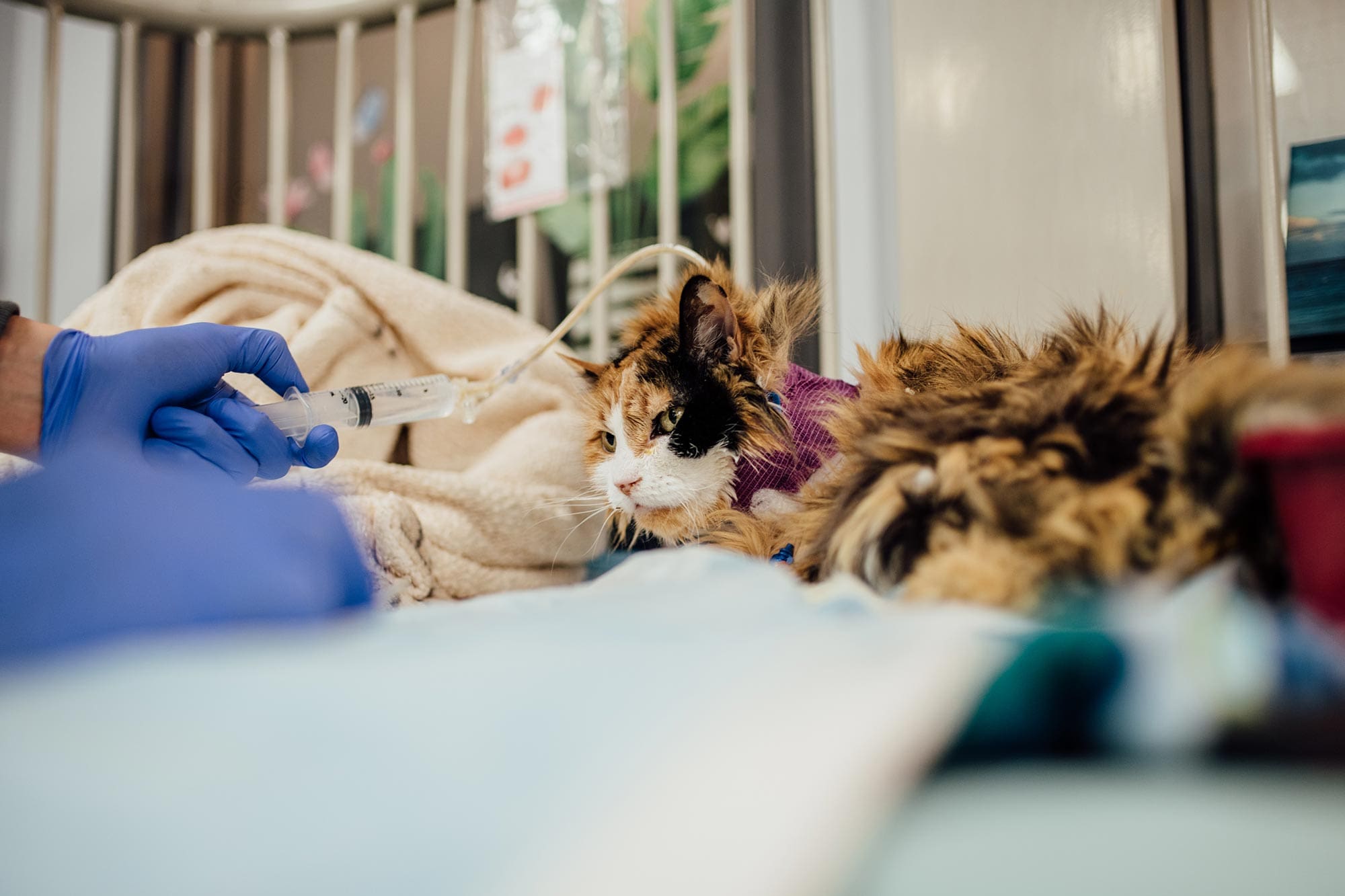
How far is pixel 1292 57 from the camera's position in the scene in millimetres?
985

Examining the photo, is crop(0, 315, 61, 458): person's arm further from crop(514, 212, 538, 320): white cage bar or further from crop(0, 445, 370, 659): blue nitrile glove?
crop(514, 212, 538, 320): white cage bar

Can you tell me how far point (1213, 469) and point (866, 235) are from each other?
1051 millimetres

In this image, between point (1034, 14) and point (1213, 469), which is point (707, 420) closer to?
point (1213, 469)

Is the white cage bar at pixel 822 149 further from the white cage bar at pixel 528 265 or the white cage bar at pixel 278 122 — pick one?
the white cage bar at pixel 278 122

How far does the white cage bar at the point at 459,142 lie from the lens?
156 centimetres

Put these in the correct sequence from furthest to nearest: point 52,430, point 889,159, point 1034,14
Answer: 1. point 889,159
2. point 1034,14
3. point 52,430

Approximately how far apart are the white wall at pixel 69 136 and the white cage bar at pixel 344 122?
1.73 ft

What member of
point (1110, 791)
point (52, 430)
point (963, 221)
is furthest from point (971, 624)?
point (963, 221)

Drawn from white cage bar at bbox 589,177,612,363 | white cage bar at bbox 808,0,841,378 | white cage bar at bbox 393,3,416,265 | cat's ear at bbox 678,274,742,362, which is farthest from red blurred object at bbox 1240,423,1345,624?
white cage bar at bbox 393,3,416,265

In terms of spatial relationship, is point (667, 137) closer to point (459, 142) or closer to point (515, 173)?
point (515, 173)

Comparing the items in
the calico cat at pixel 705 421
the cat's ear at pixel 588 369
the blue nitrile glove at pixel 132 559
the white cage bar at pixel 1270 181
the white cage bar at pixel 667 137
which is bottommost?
the blue nitrile glove at pixel 132 559

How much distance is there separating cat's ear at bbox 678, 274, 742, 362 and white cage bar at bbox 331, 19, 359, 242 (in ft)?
3.69

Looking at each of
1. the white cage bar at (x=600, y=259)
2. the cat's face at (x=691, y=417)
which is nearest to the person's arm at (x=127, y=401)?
the cat's face at (x=691, y=417)

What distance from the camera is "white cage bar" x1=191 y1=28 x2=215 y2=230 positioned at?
166 centimetres
